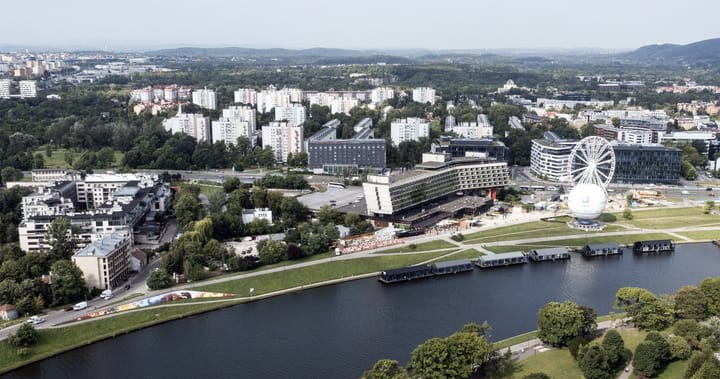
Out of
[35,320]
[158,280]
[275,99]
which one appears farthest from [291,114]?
[35,320]

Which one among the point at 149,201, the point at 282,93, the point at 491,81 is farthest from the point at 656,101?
the point at 149,201

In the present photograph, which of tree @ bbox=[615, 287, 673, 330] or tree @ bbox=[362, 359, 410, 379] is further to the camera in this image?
tree @ bbox=[615, 287, 673, 330]

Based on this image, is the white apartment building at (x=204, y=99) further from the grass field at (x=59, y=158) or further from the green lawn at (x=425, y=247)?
the green lawn at (x=425, y=247)

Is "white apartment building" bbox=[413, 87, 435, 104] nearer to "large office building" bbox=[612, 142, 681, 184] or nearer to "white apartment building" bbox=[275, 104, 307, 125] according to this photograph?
"white apartment building" bbox=[275, 104, 307, 125]

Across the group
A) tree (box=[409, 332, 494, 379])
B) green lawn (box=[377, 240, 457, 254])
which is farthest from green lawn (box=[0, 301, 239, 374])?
tree (box=[409, 332, 494, 379])

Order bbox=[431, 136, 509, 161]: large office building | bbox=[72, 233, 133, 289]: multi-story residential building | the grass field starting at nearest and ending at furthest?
bbox=[72, 233, 133, 289]: multi-story residential building
bbox=[431, 136, 509, 161]: large office building
the grass field

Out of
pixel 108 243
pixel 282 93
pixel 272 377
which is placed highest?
pixel 282 93

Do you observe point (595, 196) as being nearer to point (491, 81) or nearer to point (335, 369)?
point (335, 369)

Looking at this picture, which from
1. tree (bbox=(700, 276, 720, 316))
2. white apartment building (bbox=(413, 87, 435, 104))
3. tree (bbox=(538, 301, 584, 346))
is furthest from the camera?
white apartment building (bbox=(413, 87, 435, 104))
